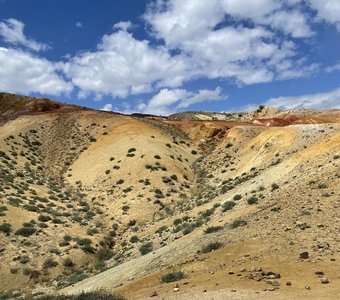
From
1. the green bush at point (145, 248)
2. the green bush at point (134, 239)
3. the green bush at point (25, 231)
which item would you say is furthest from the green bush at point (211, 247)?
the green bush at point (25, 231)

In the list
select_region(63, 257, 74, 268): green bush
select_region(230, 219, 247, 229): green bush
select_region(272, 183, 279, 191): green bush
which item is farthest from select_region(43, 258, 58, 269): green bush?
select_region(272, 183, 279, 191): green bush

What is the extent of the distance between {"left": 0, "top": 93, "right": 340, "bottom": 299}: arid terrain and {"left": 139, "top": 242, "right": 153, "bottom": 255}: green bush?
64 millimetres

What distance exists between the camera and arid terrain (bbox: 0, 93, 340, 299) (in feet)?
47.3

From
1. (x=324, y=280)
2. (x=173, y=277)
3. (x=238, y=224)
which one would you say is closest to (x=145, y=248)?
(x=238, y=224)

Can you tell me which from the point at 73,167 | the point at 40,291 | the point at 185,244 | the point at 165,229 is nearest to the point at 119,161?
the point at 73,167

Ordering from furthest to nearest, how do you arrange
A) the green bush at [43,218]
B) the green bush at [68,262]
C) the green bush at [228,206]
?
the green bush at [43,218] < the green bush at [228,206] < the green bush at [68,262]

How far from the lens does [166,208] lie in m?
38.3

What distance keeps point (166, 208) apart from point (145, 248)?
12332mm

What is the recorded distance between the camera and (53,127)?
65.2 meters

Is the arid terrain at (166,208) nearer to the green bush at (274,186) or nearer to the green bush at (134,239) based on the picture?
the green bush at (134,239)

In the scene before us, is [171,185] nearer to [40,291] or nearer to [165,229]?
[165,229]

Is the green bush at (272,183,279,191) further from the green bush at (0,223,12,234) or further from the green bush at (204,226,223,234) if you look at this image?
the green bush at (0,223,12,234)

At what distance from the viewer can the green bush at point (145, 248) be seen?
25.6 meters

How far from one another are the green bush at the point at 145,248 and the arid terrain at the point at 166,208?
6cm
